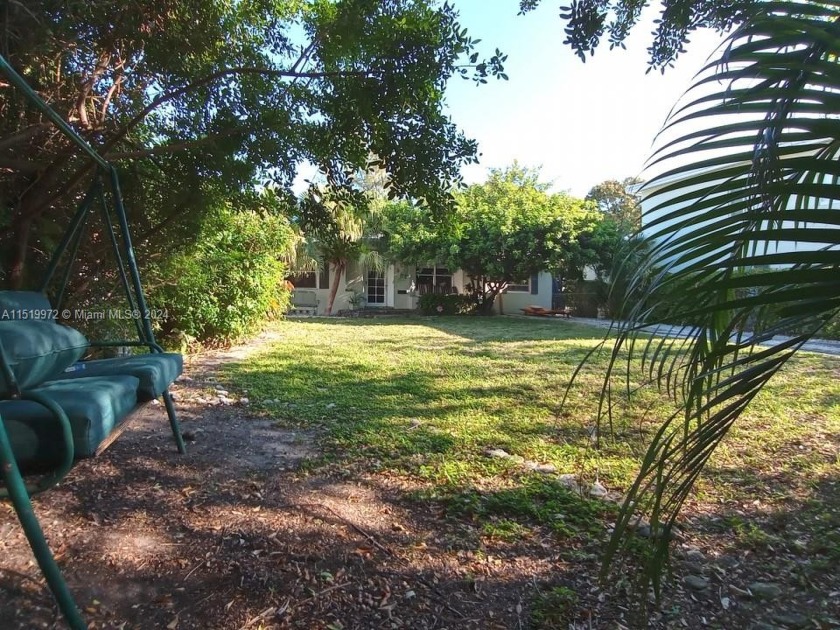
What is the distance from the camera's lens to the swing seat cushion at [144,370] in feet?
7.46

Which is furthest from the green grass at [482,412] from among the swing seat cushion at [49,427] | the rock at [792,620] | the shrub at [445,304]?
the shrub at [445,304]

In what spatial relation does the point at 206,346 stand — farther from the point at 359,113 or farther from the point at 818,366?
the point at 818,366

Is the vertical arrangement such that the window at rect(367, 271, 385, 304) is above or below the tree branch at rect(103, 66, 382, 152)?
below

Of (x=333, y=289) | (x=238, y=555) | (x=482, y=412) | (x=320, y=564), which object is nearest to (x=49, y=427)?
(x=238, y=555)

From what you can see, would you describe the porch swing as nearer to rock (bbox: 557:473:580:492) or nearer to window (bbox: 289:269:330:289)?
rock (bbox: 557:473:580:492)

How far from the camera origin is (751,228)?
122cm

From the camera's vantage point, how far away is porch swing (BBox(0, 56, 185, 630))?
4.59 feet

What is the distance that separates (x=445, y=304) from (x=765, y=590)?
55.7ft

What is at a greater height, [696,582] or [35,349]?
[35,349]

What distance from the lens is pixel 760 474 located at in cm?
326

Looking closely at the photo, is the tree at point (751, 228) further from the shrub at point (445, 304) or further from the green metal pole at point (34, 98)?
the shrub at point (445, 304)

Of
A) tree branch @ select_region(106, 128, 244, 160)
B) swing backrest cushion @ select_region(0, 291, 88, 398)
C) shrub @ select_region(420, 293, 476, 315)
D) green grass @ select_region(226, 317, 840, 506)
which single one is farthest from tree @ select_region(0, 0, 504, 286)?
shrub @ select_region(420, 293, 476, 315)

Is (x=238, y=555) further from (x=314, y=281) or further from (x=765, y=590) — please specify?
(x=314, y=281)

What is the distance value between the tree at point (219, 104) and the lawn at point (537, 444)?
77.1 inches
